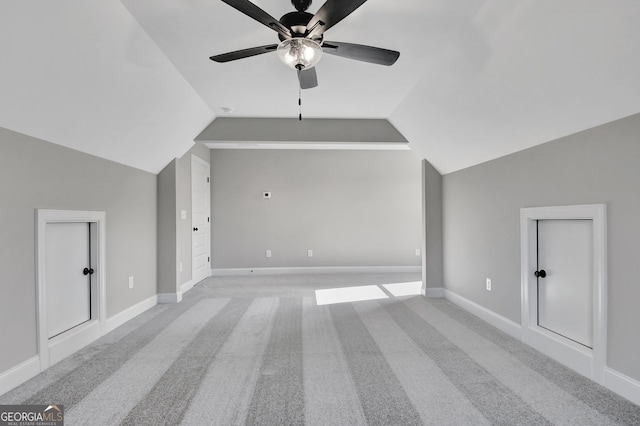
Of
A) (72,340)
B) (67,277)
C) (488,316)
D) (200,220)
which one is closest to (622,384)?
(488,316)

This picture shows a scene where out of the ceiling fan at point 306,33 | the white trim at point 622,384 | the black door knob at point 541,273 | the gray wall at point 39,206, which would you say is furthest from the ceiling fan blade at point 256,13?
the white trim at point 622,384

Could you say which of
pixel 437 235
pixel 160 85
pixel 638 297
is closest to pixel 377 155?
pixel 437 235

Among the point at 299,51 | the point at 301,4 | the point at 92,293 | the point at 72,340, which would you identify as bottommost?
the point at 72,340

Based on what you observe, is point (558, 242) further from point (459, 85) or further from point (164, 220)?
point (164, 220)

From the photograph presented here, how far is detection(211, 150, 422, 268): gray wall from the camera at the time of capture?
6805 millimetres

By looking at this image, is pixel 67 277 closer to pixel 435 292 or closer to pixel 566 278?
pixel 566 278

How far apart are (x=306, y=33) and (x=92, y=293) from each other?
308cm

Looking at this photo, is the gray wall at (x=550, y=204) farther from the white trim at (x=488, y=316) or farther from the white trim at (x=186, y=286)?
the white trim at (x=186, y=286)

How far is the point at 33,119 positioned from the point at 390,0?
247 centimetres

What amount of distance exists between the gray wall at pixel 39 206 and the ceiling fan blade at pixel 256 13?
175 centimetres

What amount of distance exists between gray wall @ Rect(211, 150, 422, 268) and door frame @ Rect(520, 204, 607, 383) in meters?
3.84

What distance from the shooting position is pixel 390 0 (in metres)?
2.19

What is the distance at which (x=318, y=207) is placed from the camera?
272 inches

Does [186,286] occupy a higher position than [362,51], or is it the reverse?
[362,51]
